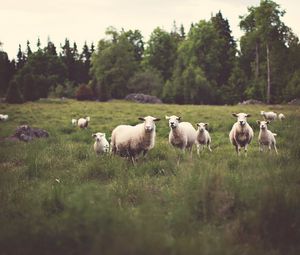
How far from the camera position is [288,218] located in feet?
16.9

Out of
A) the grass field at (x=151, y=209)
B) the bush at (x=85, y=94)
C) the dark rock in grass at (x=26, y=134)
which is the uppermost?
the bush at (x=85, y=94)

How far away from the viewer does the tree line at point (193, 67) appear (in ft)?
152

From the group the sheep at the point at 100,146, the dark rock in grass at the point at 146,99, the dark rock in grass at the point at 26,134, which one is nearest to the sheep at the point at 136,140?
the sheep at the point at 100,146

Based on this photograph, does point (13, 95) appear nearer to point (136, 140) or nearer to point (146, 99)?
point (146, 99)

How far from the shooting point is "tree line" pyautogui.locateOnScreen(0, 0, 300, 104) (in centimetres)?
4634

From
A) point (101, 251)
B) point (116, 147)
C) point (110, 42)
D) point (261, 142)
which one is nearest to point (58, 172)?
point (116, 147)

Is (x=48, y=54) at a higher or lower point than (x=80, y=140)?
higher

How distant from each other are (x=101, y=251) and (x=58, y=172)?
579 cm

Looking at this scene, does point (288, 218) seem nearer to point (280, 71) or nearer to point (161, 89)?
point (280, 71)

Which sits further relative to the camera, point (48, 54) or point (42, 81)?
point (48, 54)

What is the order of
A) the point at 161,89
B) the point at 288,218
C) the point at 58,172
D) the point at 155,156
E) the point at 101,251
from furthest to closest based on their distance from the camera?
the point at 161,89, the point at 155,156, the point at 58,172, the point at 288,218, the point at 101,251

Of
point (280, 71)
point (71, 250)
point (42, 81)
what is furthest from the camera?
point (42, 81)

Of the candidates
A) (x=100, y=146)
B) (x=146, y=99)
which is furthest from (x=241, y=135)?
(x=146, y=99)

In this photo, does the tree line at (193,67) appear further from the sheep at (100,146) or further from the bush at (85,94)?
the sheep at (100,146)
